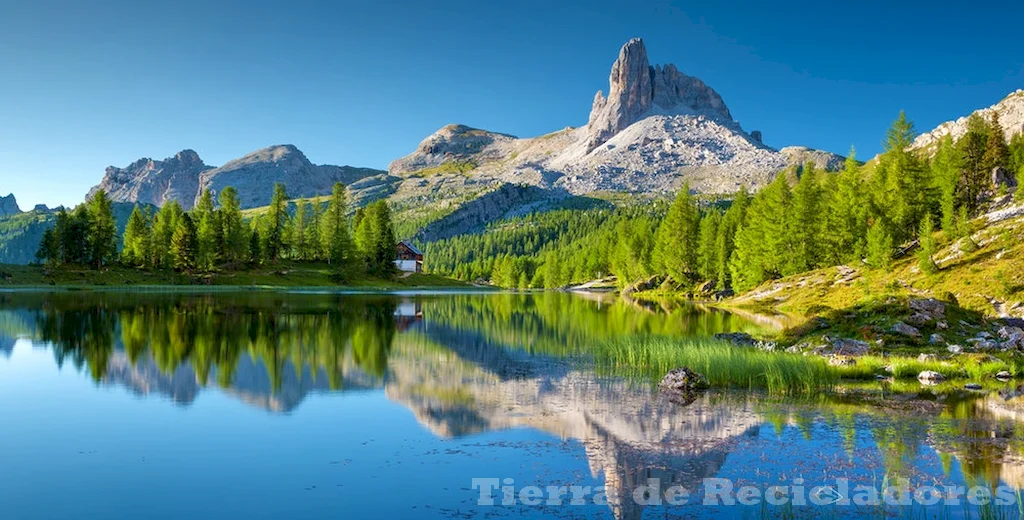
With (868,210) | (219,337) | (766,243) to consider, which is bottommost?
(219,337)

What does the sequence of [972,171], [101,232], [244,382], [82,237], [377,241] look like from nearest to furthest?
[244,382] < [972,171] < [82,237] < [101,232] < [377,241]

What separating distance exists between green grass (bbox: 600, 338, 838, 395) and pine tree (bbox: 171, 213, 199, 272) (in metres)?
105

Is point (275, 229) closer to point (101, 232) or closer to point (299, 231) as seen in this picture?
point (299, 231)

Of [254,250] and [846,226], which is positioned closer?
[846,226]

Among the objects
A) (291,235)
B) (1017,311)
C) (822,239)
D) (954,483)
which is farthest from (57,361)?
(291,235)

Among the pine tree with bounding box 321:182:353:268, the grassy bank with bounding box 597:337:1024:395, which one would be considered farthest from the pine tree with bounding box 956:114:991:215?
the pine tree with bounding box 321:182:353:268

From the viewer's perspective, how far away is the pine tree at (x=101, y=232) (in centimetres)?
11388

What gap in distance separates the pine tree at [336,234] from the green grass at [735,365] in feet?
363

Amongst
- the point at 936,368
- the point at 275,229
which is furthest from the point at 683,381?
the point at 275,229

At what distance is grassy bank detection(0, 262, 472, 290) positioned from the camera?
108 m

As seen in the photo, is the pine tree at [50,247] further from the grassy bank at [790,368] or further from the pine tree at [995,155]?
the pine tree at [995,155]

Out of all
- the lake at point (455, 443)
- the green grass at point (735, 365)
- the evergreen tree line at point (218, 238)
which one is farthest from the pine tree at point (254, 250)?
the green grass at point (735, 365)

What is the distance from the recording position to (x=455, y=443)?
63.4ft

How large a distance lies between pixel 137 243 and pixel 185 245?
30.0 feet
